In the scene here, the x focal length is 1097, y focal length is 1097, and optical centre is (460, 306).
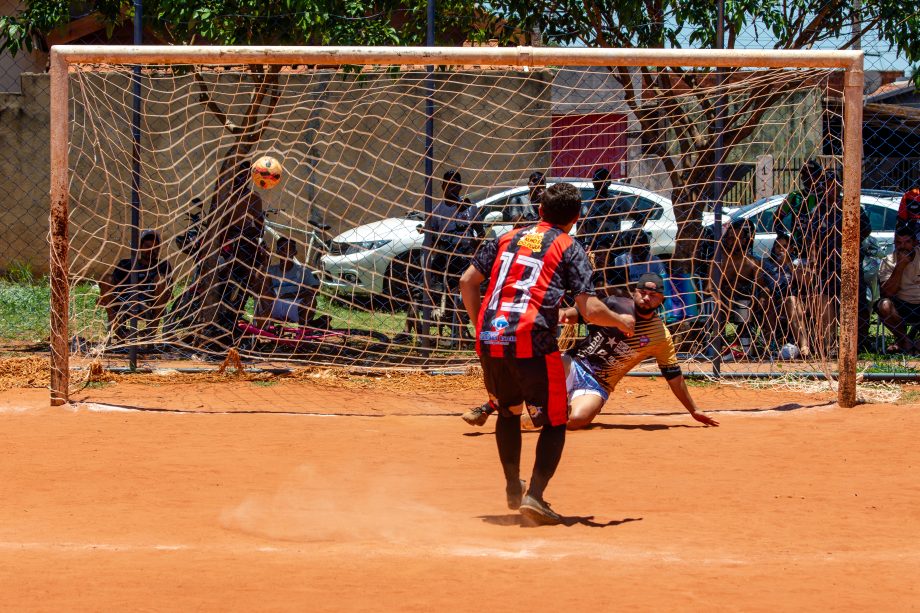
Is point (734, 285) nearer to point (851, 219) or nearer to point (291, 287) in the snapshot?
point (851, 219)

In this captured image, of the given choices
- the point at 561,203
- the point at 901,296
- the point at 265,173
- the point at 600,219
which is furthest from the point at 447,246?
the point at 561,203

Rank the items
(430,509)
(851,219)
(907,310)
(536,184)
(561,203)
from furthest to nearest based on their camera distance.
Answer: (907,310) → (536,184) → (851,219) → (430,509) → (561,203)

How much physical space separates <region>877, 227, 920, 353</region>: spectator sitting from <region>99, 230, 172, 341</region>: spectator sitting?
22.5ft

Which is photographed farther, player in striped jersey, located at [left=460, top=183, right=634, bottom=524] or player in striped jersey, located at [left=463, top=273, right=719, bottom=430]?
player in striped jersey, located at [left=463, top=273, right=719, bottom=430]

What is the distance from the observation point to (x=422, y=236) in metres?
10.4

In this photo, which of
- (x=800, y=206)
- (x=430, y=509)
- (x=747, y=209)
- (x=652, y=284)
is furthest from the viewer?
(x=747, y=209)

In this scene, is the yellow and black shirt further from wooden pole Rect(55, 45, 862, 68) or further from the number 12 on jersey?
the number 12 on jersey

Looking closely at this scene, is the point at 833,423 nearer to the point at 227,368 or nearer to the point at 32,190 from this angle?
the point at 227,368

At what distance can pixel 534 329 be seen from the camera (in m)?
5.34

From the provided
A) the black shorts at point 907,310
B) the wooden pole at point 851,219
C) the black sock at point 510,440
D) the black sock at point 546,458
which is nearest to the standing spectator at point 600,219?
the wooden pole at point 851,219

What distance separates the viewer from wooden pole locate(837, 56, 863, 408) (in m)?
8.62

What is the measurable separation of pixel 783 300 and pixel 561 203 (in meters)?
5.04

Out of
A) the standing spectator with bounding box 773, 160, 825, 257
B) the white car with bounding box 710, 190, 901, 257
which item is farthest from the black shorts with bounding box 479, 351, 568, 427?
the white car with bounding box 710, 190, 901, 257

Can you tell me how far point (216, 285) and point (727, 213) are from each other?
509 cm
